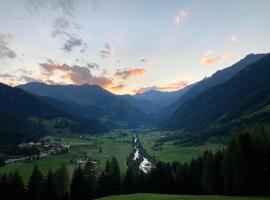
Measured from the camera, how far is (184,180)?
111250 millimetres

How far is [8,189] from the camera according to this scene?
305 ft

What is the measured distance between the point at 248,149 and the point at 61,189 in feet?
220

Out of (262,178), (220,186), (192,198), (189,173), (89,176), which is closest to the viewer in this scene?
(192,198)

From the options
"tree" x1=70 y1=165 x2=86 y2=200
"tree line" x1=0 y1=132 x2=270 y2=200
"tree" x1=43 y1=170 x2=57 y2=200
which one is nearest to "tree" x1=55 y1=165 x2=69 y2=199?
"tree line" x1=0 y1=132 x2=270 y2=200

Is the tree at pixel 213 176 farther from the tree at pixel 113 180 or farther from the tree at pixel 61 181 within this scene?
the tree at pixel 61 181

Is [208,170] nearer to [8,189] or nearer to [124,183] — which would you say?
[124,183]

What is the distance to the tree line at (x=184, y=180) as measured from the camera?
2783 inches

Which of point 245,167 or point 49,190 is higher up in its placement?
point 245,167

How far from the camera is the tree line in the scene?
232 feet

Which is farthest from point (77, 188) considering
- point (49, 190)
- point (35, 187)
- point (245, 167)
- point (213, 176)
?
point (245, 167)

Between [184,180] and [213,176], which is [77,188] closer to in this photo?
[184,180]

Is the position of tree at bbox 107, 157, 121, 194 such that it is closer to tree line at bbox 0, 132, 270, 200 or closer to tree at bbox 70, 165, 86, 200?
tree line at bbox 0, 132, 270, 200

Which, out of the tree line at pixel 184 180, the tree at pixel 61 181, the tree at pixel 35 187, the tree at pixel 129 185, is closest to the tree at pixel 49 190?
the tree line at pixel 184 180

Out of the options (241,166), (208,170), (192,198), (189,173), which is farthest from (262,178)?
(189,173)
